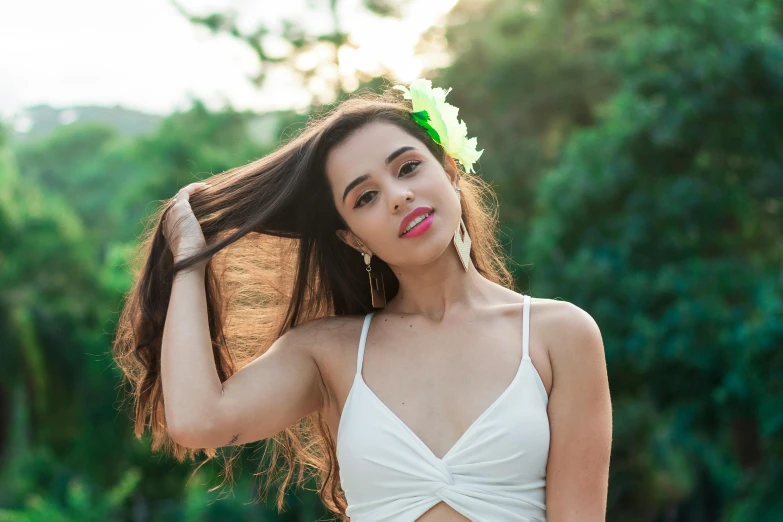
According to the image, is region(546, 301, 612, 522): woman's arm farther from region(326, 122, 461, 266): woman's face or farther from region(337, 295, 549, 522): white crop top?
region(326, 122, 461, 266): woman's face

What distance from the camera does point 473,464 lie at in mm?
2178

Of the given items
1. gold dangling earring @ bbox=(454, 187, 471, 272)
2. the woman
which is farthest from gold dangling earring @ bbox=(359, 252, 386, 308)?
gold dangling earring @ bbox=(454, 187, 471, 272)

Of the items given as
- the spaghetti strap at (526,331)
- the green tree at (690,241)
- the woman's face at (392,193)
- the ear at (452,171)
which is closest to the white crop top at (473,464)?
the spaghetti strap at (526,331)

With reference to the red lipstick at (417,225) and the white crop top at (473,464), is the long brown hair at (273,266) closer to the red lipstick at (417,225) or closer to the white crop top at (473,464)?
the red lipstick at (417,225)

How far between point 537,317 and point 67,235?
1629 cm

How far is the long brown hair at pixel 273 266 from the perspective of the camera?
95.7 inches

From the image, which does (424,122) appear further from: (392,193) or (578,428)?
(578,428)

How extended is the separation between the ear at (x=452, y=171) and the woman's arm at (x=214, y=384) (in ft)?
1.79

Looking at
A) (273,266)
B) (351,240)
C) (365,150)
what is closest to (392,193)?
(365,150)

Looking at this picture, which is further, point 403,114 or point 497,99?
point 497,99

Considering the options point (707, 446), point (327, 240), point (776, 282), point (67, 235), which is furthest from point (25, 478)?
Result: point (327, 240)

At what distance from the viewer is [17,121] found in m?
20.8

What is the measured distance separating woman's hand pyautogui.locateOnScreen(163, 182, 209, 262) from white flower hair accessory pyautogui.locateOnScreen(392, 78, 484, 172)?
60 cm

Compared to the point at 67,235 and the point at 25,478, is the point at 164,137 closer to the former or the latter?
the point at 67,235
